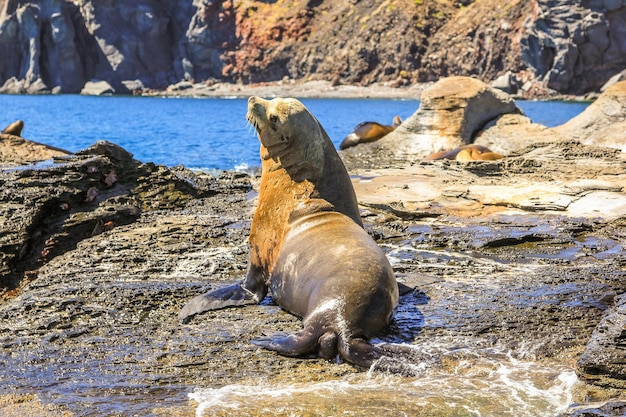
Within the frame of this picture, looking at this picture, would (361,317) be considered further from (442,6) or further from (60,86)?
(60,86)

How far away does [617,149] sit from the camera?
40.5 ft

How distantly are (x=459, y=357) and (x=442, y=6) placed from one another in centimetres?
8134

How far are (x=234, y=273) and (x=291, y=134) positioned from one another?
1367mm

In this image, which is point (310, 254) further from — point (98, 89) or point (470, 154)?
point (98, 89)

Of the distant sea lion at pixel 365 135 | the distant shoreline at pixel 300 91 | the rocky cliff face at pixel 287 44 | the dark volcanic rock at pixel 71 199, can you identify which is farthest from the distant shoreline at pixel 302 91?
the dark volcanic rock at pixel 71 199

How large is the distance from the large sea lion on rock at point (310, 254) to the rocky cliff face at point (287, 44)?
5875 cm

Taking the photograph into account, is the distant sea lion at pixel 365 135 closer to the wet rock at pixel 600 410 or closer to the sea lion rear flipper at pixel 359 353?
the sea lion rear flipper at pixel 359 353

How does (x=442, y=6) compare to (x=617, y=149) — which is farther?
(x=442, y=6)

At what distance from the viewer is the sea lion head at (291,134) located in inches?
211

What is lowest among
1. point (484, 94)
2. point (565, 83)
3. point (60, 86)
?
point (60, 86)

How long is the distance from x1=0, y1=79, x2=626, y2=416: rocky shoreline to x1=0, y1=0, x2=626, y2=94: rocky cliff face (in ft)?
181

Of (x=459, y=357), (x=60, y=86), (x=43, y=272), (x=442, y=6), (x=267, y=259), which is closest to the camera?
(x=459, y=357)

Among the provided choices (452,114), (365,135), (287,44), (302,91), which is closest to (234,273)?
(452,114)

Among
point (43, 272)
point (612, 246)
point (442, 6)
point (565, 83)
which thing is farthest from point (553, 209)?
point (442, 6)
